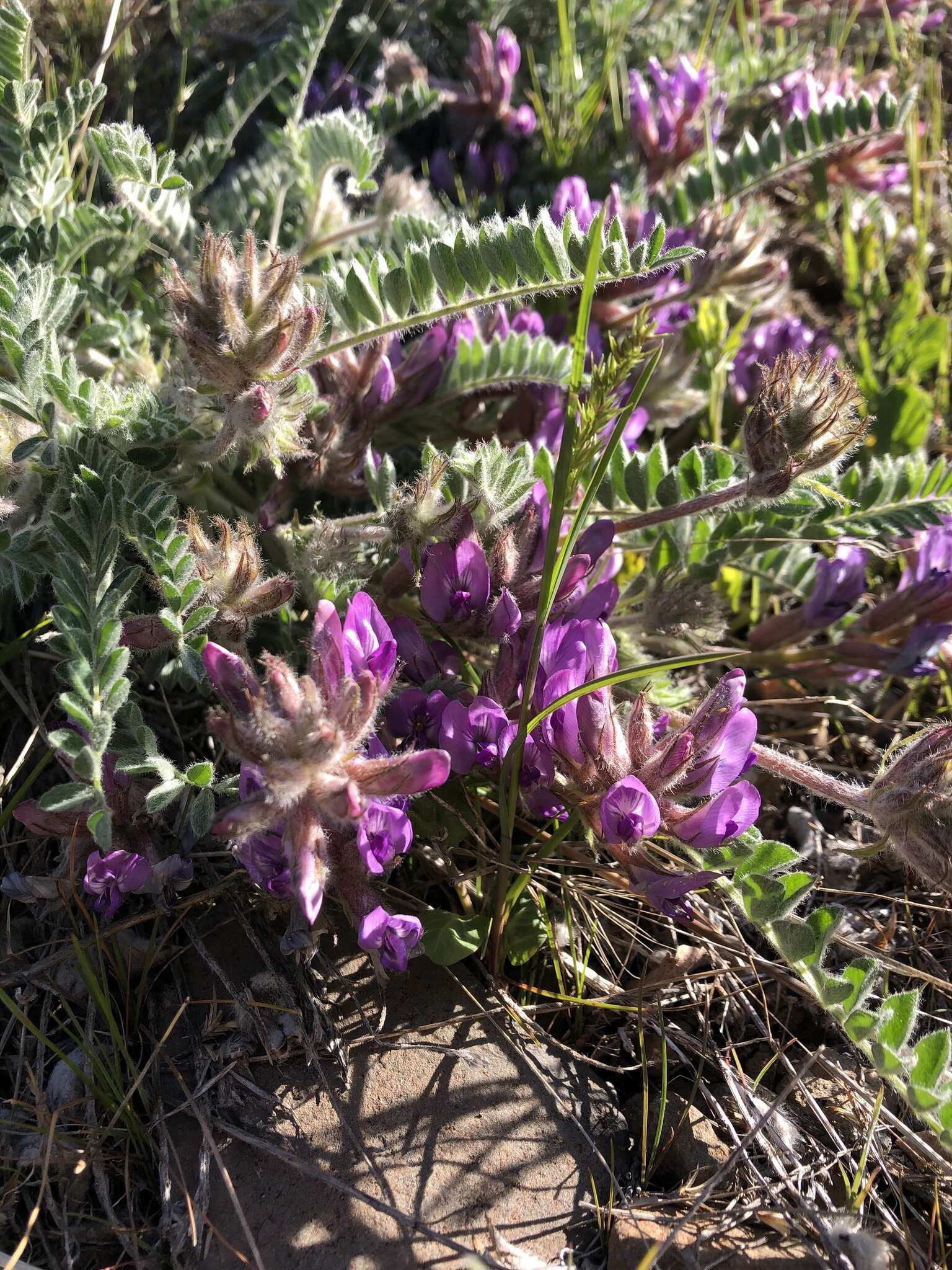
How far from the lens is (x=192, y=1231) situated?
174 centimetres

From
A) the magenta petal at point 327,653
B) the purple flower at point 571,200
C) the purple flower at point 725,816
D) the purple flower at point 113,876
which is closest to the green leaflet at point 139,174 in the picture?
the purple flower at point 571,200

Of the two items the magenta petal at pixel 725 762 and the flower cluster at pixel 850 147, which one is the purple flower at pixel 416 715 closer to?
the magenta petal at pixel 725 762

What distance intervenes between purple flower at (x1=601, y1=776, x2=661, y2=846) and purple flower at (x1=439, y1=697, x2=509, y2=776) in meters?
0.25

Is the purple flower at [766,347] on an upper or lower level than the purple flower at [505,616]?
lower

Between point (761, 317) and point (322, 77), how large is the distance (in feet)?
6.43

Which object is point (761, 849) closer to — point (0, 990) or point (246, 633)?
point (246, 633)

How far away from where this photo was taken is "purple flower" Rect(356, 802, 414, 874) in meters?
1.74

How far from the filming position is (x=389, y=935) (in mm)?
1821

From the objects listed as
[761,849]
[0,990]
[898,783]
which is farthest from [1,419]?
[898,783]

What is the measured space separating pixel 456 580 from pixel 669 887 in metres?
0.72

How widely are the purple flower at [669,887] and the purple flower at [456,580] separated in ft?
1.98

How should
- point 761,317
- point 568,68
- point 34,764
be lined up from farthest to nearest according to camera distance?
point 568,68, point 761,317, point 34,764

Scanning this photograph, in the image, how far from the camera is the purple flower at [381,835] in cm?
174

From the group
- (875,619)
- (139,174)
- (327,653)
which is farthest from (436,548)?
(875,619)
